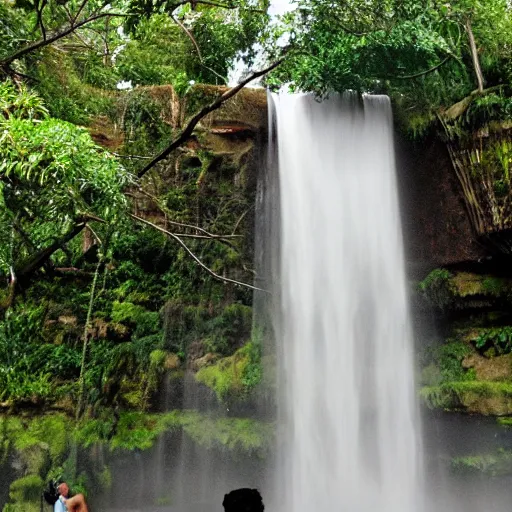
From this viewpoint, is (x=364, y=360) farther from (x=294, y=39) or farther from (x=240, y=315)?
(x=294, y=39)

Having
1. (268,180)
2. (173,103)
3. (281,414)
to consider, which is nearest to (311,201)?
(268,180)

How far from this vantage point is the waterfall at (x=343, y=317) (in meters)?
8.05

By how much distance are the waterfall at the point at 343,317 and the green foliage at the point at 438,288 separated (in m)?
0.46

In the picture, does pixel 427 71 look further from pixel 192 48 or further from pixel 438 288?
pixel 192 48

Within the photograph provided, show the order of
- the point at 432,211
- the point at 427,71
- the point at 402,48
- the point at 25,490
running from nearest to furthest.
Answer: the point at 25,490
the point at 402,48
the point at 427,71
the point at 432,211

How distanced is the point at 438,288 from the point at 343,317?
71.4 inches

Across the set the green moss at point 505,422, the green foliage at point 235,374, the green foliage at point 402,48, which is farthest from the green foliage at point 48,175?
the green moss at point 505,422

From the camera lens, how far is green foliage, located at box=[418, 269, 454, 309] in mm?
9156

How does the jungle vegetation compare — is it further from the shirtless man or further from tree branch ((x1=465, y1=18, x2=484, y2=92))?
the shirtless man

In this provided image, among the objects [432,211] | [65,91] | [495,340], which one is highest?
[65,91]

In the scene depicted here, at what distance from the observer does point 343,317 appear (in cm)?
910

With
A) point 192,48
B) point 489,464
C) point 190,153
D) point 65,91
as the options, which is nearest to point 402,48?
point 190,153

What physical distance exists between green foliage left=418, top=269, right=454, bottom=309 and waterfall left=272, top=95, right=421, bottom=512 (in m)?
0.46

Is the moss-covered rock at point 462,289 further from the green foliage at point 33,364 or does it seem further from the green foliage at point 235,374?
the green foliage at point 33,364
